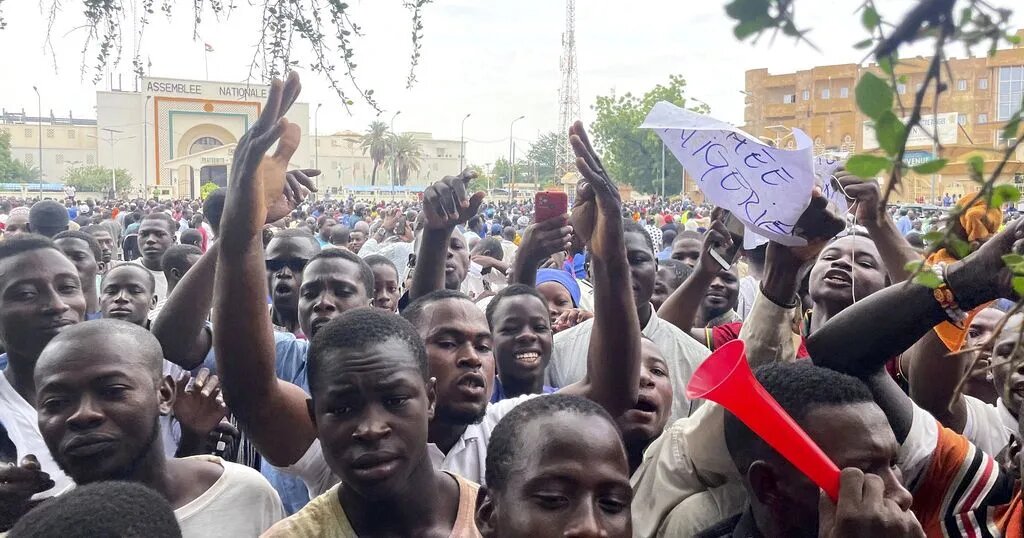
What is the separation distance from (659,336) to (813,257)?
1.18m

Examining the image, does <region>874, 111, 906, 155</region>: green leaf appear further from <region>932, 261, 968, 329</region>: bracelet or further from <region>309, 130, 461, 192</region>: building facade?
<region>309, 130, 461, 192</region>: building facade

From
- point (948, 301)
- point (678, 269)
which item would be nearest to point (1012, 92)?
point (948, 301)

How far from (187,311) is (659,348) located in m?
1.80

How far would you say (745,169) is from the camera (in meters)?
2.86

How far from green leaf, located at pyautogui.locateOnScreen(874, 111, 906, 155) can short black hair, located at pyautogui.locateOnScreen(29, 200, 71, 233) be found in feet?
24.0

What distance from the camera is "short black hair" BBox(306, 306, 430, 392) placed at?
2504 millimetres

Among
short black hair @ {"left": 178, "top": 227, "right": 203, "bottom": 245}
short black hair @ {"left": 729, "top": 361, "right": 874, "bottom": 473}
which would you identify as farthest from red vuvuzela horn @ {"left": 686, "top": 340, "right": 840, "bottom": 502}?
short black hair @ {"left": 178, "top": 227, "right": 203, "bottom": 245}

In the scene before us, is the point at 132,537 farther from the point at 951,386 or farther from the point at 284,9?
the point at 951,386

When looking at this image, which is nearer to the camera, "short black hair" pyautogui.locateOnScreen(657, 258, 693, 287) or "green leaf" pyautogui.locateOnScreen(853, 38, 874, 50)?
"green leaf" pyautogui.locateOnScreen(853, 38, 874, 50)

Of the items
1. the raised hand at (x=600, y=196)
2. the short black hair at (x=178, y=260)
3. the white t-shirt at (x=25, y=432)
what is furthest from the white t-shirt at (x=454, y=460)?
the short black hair at (x=178, y=260)

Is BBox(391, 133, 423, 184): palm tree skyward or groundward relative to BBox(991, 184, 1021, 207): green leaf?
skyward

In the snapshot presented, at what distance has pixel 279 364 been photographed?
3.51m

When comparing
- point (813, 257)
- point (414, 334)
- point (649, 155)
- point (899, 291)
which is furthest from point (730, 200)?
point (649, 155)

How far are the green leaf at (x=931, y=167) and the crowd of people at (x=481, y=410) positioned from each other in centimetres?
87
